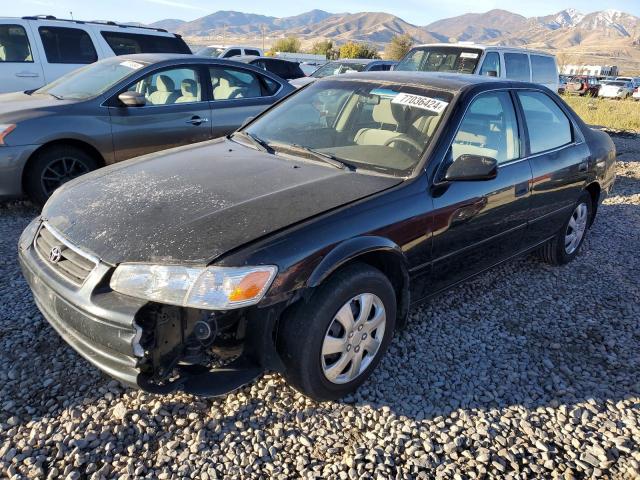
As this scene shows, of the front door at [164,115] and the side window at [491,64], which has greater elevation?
the side window at [491,64]

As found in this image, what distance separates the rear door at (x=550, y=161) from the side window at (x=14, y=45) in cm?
723

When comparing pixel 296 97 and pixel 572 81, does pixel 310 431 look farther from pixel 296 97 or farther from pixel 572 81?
pixel 572 81

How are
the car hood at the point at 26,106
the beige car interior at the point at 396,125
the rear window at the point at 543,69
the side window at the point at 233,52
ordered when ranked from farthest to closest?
the side window at the point at 233,52
the rear window at the point at 543,69
the car hood at the point at 26,106
the beige car interior at the point at 396,125

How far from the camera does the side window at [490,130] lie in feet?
10.2

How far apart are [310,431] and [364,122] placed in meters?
1.99

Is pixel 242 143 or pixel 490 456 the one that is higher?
pixel 242 143

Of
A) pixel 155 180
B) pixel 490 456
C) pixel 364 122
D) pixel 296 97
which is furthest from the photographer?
pixel 296 97

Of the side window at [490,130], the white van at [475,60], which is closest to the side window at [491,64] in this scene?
the white van at [475,60]

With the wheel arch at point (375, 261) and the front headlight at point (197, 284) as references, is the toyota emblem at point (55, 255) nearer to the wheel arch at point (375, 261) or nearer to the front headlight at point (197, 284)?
the front headlight at point (197, 284)

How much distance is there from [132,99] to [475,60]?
6.34 meters

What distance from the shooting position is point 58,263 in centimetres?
236

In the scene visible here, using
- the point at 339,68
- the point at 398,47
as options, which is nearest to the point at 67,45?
the point at 339,68

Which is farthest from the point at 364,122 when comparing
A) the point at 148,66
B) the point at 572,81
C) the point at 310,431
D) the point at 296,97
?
the point at 572,81

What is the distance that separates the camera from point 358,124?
10.9 ft
